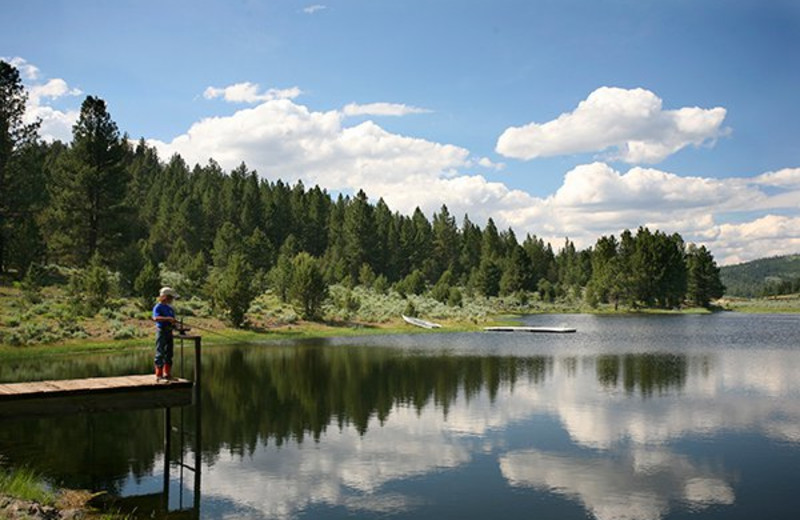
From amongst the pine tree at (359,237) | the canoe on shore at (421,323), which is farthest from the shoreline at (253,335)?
the pine tree at (359,237)

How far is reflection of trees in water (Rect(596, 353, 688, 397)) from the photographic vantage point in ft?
111

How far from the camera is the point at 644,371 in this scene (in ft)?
130

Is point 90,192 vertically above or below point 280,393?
above

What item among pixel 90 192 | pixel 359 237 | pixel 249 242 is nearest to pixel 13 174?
pixel 90 192

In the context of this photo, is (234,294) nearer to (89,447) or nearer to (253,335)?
(253,335)

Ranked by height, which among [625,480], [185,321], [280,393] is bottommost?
[625,480]

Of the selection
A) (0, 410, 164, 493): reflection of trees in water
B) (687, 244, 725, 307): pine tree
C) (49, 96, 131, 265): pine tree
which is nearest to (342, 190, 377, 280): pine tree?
(49, 96, 131, 265): pine tree

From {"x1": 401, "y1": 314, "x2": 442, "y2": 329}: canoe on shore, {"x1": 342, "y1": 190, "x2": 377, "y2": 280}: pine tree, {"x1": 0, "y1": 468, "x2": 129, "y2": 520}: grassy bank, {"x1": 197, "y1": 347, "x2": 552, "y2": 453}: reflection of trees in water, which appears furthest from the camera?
{"x1": 342, "y1": 190, "x2": 377, "y2": 280}: pine tree

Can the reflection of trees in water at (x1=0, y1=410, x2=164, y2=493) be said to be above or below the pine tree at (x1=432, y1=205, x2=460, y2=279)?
below

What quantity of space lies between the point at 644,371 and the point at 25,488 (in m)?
33.7

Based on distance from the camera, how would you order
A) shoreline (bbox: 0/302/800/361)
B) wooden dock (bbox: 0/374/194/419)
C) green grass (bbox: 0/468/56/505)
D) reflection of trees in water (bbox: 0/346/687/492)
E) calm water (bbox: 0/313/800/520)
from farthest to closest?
1. shoreline (bbox: 0/302/800/361)
2. reflection of trees in water (bbox: 0/346/687/492)
3. wooden dock (bbox: 0/374/194/419)
4. calm water (bbox: 0/313/800/520)
5. green grass (bbox: 0/468/56/505)

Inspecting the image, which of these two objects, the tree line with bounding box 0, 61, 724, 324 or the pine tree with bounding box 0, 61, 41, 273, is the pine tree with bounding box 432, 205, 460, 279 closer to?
the tree line with bounding box 0, 61, 724, 324

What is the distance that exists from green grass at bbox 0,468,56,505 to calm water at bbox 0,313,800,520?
4.44 feet

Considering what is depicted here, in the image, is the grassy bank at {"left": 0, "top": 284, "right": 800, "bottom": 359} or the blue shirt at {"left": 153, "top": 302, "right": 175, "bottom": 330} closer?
the blue shirt at {"left": 153, "top": 302, "right": 175, "bottom": 330}
